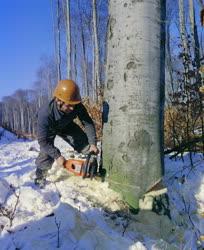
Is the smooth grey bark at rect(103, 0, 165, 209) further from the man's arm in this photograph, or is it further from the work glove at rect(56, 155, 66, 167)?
the man's arm

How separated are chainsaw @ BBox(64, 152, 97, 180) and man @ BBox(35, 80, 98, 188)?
0.10 m

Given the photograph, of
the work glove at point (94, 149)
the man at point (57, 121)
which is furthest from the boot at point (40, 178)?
the work glove at point (94, 149)

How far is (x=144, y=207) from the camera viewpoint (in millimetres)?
3414

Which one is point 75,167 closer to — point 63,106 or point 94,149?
point 94,149

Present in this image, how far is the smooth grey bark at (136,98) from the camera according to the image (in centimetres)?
346

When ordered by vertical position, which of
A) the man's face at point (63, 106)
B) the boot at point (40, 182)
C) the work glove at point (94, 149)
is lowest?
the boot at point (40, 182)

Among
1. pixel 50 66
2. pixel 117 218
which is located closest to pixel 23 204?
pixel 117 218

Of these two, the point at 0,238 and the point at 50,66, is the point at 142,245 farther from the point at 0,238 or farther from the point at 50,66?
the point at 50,66

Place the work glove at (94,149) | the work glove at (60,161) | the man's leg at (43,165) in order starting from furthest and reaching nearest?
1. the man's leg at (43,165)
2. the work glove at (94,149)
3. the work glove at (60,161)

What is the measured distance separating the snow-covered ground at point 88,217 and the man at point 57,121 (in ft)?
0.55

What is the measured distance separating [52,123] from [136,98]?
120cm

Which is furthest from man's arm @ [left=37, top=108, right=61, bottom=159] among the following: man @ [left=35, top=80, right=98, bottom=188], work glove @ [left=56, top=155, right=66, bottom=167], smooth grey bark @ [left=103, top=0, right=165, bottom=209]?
smooth grey bark @ [left=103, top=0, right=165, bottom=209]

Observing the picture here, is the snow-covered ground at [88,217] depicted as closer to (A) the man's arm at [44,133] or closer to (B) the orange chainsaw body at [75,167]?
(B) the orange chainsaw body at [75,167]

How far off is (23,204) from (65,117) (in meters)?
1.39
